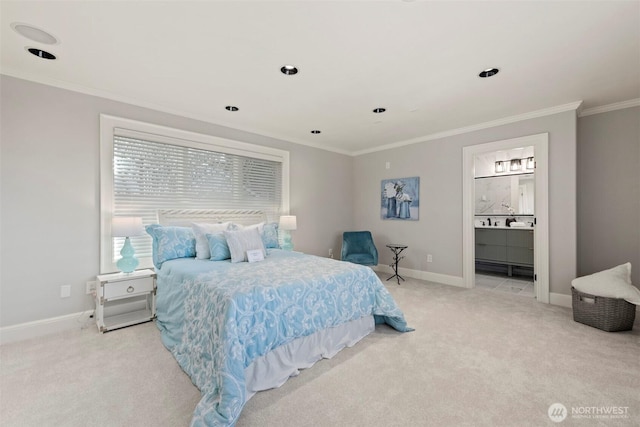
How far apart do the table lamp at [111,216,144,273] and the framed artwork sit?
398 cm

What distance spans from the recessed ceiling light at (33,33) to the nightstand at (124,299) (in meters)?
2.05

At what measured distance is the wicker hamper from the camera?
2.68 metres

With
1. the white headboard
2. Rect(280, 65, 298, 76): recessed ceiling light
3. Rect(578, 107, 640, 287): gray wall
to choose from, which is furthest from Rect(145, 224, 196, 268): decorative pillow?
Rect(578, 107, 640, 287): gray wall

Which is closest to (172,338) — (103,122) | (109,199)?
(109,199)

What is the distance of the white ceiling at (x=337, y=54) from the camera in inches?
72.5

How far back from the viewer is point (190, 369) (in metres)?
2.01

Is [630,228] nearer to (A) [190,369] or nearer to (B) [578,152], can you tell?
(B) [578,152]

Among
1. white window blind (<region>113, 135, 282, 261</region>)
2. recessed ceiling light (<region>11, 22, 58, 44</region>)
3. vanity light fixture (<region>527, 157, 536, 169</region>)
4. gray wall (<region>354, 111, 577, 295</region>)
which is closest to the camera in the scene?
recessed ceiling light (<region>11, 22, 58, 44</region>)

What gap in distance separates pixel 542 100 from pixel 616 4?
1.67m

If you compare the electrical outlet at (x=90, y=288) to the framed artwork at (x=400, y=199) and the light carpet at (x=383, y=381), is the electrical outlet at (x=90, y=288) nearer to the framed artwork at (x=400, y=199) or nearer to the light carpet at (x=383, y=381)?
the light carpet at (x=383, y=381)

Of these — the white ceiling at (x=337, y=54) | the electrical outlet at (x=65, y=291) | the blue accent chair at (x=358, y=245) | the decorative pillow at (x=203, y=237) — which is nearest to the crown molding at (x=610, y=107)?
the white ceiling at (x=337, y=54)

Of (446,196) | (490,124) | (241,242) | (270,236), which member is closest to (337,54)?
(241,242)

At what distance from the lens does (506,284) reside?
15.2ft

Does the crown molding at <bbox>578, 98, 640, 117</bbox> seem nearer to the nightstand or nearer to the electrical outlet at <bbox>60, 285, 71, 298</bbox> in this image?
the nightstand
